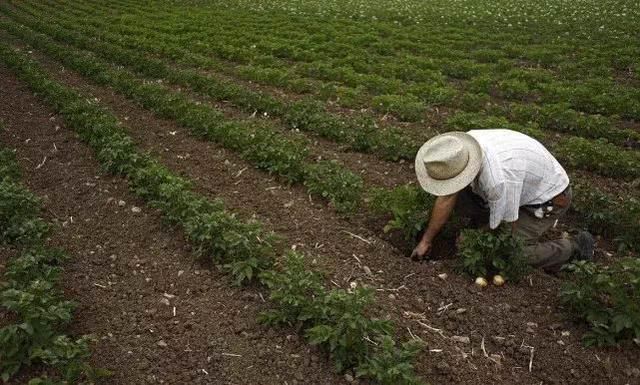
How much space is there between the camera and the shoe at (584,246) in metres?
5.44

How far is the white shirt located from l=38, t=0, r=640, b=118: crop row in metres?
5.25

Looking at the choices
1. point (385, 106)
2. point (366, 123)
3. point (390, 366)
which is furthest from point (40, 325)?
point (385, 106)

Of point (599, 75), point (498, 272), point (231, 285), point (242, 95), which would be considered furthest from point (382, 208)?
point (599, 75)

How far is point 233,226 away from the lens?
17.7ft

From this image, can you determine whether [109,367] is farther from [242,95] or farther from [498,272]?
[242,95]

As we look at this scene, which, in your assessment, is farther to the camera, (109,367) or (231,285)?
(231,285)

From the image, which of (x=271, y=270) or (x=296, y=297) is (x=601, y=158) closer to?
(x=271, y=270)

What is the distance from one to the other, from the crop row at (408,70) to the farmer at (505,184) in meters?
5.15

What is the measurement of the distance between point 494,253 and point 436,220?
60 centimetres

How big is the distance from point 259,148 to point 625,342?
4.92m

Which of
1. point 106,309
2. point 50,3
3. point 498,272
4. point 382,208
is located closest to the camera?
point 106,309

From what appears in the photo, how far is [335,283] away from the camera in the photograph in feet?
16.6

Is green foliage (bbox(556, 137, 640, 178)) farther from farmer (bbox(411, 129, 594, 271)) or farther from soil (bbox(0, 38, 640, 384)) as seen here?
soil (bbox(0, 38, 640, 384))

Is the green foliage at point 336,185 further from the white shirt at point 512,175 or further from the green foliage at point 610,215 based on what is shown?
the green foliage at point 610,215
